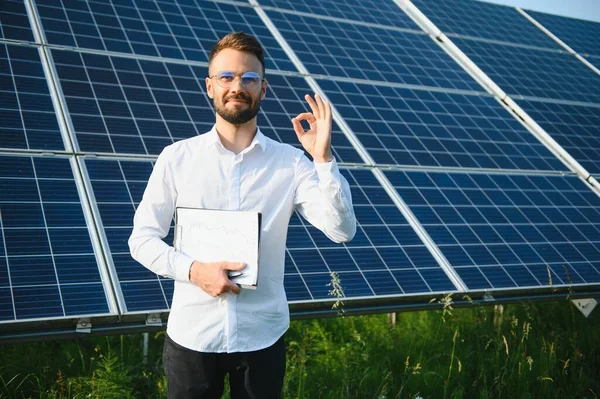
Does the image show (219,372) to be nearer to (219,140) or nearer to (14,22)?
(219,140)

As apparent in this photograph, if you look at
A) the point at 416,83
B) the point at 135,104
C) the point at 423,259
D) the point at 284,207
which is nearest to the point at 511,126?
the point at 416,83

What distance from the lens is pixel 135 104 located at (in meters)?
6.95

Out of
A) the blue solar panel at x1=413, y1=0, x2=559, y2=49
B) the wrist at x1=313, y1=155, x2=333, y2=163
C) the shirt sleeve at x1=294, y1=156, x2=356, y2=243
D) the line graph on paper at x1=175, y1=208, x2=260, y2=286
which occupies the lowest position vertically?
the line graph on paper at x1=175, y1=208, x2=260, y2=286

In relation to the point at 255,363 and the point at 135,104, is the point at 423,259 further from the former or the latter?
the point at 255,363

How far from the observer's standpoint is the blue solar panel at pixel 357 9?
1078cm

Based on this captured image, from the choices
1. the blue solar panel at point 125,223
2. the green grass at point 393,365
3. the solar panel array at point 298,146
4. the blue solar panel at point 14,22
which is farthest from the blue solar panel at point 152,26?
the green grass at point 393,365

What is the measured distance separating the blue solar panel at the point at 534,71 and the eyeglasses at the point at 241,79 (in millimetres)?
8416

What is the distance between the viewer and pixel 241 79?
9.29 ft

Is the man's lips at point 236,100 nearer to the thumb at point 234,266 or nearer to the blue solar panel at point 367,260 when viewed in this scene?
the thumb at point 234,266

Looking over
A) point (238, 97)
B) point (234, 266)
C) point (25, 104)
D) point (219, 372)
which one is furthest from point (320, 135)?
point (25, 104)

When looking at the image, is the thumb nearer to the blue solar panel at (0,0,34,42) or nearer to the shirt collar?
the shirt collar

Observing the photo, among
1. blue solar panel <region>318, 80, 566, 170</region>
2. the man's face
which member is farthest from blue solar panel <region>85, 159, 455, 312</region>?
the man's face

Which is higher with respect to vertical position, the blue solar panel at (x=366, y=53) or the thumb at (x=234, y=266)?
the blue solar panel at (x=366, y=53)

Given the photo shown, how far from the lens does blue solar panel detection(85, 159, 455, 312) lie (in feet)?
17.2
